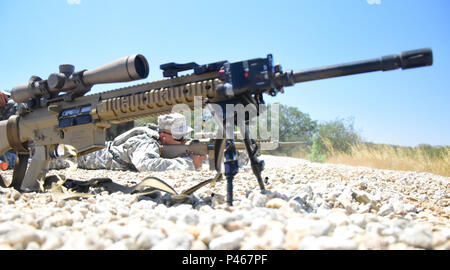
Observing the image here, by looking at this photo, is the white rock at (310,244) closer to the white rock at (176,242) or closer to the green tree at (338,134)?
the white rock at (176,242)

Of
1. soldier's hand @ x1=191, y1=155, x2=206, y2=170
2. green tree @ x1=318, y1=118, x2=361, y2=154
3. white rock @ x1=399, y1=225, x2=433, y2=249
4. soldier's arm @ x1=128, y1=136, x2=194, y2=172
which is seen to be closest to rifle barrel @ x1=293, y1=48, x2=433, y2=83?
white rock @ x1=399, y1=225, x2=433, y2=249

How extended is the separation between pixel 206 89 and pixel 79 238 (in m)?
1.83

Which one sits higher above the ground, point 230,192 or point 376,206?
point 230,192

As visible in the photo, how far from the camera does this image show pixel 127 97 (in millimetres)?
3621

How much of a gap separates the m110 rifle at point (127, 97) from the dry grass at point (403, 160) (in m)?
9.04

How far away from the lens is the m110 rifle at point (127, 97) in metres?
2.43

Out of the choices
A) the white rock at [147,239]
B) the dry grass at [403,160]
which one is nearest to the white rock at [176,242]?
the white rock at [147,239]

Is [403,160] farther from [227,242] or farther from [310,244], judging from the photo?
[227,242]

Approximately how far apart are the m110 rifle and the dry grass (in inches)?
356

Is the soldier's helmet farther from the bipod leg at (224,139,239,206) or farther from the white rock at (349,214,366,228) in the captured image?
the white rock at (349,214,366,228)

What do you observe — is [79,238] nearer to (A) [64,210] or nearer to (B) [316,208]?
(A) [64,210]

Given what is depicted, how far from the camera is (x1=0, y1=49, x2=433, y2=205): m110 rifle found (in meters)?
2.43

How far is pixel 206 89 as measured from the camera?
2949 mm
